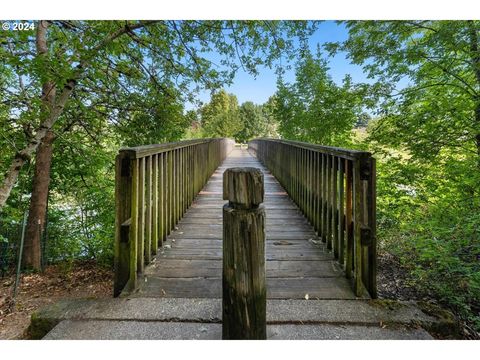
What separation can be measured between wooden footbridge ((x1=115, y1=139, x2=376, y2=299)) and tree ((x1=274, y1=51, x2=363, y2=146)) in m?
2.06

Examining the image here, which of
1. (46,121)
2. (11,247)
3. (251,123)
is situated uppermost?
(251,123)

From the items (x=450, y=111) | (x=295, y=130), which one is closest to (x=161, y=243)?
(x=450, y=111)

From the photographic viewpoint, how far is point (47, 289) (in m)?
3.58

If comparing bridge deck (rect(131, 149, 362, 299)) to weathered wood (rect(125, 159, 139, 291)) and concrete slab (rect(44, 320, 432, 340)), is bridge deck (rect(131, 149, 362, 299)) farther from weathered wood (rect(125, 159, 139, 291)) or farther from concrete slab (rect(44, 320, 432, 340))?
concrete slab (rect(44, 320, 432, 340))

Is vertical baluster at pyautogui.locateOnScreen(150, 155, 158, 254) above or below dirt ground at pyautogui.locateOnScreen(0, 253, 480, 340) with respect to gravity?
above

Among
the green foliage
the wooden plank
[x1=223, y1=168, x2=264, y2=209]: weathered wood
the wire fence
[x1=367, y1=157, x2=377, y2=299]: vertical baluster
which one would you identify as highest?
the green foliage

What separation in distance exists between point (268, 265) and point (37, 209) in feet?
11.9

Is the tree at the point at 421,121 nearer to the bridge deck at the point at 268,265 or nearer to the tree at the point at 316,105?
the tree at the point at 316,105

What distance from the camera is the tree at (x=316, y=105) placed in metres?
5.03

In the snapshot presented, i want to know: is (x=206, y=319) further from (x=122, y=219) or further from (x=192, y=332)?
(x=122, y=219)

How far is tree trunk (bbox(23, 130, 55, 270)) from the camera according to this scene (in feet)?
13.5

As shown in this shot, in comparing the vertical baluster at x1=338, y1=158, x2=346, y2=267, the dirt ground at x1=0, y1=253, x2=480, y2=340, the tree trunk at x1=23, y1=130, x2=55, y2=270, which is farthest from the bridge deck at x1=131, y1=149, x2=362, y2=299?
the tree trunk at x1=23, y1=130, x2=55, y2=270

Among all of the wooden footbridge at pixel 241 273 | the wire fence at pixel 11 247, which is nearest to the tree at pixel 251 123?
the wire fence at pixel 11 247

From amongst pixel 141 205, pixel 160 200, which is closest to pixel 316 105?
pixel 160 200
